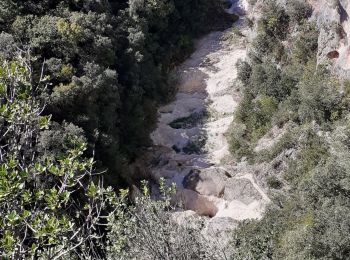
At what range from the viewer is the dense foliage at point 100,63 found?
21.0 metres

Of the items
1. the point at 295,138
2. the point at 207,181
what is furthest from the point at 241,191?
the point at 295,138

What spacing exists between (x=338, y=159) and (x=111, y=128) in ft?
38.0

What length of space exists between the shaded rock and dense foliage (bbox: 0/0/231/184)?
11.5 feet

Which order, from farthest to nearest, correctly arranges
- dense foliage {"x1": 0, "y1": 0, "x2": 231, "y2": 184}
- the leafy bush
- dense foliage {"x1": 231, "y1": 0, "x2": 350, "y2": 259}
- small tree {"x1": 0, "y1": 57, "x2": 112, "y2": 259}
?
the leafy bush
dense foliage {"x1": 0, "y1": 0, "x2": 231, "y2": 184}
dense foliage {"x1": 231, "y1": 0, "x2": 350, "y2": 259}
small tree {"x1": 0, "y1": 57, "x2": 112, "y2": 259}

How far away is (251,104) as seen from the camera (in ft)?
85.8

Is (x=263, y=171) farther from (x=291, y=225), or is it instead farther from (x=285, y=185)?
(x=291, y=225)

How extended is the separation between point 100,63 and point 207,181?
8459 millimetres

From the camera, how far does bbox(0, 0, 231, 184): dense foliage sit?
21.0m

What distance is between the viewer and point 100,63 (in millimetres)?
24375

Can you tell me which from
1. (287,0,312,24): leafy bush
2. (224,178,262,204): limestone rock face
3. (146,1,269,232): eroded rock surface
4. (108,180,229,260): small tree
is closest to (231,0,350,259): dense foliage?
(287,0,312,24): leafy bush

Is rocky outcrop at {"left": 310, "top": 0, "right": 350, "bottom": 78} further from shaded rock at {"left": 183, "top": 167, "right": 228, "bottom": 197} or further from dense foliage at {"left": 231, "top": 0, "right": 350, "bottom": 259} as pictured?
shaded rock at {"left": 183, "top": 167, "right": 228, "bottom": 197}

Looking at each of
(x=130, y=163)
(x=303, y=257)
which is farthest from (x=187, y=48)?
(x=303, y=257)

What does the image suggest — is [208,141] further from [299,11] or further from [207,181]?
[299,11]

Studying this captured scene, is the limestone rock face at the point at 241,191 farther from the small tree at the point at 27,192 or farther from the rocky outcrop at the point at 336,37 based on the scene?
the small tree at the point at 27,192
